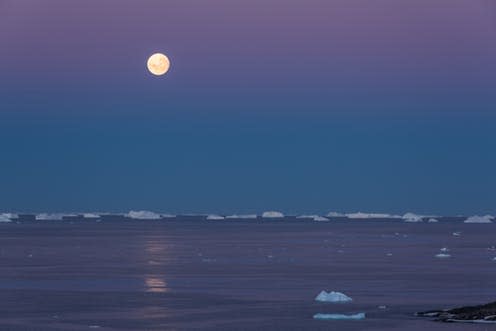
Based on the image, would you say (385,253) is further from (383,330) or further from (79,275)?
(383,330)

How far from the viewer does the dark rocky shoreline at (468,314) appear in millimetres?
28859

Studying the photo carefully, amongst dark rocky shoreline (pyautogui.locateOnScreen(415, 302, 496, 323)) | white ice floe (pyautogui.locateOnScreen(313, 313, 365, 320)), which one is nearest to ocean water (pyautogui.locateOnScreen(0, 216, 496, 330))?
white ice floe (pyautogui.locateOnScreen(313, 313, 365, 320))

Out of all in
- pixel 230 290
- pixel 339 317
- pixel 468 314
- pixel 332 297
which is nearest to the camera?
pixel 468 314

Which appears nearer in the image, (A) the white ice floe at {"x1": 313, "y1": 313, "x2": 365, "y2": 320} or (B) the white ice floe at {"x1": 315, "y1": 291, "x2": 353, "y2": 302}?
(A) the white ice floe at {"x1": 313, "y1": 313, "x2": 365, "y2": 320}

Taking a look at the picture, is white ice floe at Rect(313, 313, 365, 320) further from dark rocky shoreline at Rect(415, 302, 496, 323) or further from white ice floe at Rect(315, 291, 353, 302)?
white ice floe at Rect(315, 291, 353, 302)

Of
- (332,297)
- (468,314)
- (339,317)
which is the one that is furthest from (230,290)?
(468,314)

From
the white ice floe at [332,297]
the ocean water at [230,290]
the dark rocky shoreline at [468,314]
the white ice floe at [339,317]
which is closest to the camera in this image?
the dark rocky shoreline at [468,314]

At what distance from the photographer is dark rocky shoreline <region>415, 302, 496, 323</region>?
2886 cm

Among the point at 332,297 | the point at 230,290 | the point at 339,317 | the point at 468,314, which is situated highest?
the point at 230,290

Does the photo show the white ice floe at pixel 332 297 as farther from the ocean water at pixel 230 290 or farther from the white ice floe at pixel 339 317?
the white ice floe at pixel 339 317

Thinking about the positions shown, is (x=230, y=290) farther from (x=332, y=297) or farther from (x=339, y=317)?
(x=339, y=317)

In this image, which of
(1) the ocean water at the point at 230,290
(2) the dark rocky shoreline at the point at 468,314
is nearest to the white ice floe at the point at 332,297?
(1) the ocean water at the point at 230,290

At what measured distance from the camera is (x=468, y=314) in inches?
1164

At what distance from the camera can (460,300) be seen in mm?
35438
